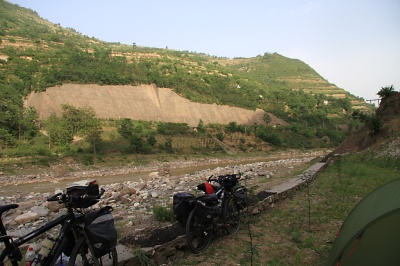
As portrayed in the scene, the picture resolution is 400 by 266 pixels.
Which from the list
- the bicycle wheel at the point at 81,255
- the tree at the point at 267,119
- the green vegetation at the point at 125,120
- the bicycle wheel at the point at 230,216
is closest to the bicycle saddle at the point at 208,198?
the bicycle wheel at the point at 230,216

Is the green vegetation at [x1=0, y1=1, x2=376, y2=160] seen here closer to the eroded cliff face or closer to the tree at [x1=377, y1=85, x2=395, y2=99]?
the eroded cliff face

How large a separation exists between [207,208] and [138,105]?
59.4m

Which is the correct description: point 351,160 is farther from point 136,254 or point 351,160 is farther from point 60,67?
point 60,67

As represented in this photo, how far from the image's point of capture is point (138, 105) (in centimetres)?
6197

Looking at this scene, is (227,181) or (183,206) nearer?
(183,206)

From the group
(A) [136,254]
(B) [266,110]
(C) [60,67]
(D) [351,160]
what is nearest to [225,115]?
(B) [266,110]

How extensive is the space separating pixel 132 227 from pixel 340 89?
412 ft

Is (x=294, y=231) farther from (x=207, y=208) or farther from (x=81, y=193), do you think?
(x=81, y=193)

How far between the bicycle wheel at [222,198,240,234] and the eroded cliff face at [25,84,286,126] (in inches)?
1914

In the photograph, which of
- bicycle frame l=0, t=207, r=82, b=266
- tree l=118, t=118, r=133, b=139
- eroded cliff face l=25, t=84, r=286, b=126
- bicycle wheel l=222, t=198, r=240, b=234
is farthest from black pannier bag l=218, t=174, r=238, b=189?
eroded cliff face l=25, t=84, r=286, b=126

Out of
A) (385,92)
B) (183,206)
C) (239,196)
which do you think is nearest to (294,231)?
(239,196)

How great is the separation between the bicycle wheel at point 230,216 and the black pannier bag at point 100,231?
100 inches

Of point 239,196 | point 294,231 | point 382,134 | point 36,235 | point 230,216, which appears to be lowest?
point 294,231

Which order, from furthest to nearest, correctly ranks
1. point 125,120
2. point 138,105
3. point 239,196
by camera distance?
1. point 138,105
2. point 125,120
3. point 239,196
